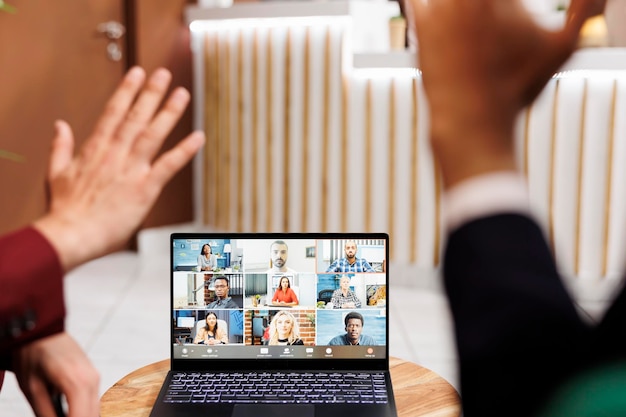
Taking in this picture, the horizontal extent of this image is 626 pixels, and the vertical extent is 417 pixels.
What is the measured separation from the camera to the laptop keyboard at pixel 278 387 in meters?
1.11

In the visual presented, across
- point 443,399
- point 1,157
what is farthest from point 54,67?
point 443,399

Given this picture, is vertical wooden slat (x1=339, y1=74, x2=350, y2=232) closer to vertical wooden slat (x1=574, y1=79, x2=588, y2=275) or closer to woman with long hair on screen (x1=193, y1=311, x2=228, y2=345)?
vertical wooden slat (x1=574, y1=79, x2=588, y2=275)

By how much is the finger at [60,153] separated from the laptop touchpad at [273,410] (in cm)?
57

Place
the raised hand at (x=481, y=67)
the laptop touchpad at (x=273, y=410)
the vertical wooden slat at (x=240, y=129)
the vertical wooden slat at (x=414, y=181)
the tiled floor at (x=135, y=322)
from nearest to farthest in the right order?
the raised hand at (x=481, y=67) → the laptop touchpad at (x=273, y=410) → the tiled floor at (x=135, y=322) → the vertical wooden slat at (x=414, y=181) → the vertical wooden slat at (x=240, y=129)

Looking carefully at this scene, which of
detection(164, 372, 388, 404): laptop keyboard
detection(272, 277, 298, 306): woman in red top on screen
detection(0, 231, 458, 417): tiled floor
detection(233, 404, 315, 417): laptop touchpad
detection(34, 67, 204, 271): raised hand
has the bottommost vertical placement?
detection(0, 231, 458, 417): tiled floor

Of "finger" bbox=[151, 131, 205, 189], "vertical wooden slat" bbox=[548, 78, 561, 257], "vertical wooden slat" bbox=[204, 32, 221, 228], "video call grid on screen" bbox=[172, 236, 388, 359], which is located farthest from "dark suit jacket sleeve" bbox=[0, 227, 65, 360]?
"vertical wooden slat" bbox=[204, 32, 221, 228]

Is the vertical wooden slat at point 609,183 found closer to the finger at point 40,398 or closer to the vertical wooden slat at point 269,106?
the vertical wooden slat at point 269,106

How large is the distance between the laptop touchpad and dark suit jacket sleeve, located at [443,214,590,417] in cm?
68

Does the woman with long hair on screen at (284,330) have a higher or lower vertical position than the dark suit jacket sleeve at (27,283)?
lower

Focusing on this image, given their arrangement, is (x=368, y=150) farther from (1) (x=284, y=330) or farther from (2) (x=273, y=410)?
(2) (x=273, y=410)

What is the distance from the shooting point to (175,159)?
561 mm

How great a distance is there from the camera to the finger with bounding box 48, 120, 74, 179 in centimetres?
60

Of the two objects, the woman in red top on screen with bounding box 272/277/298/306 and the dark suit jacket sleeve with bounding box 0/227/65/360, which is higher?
the dark suit jacket sleeve with bounding box 0/227/65/360

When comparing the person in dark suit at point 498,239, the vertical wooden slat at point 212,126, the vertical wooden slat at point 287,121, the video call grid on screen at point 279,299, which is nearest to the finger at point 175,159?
the person in dark suit at point 498,239
